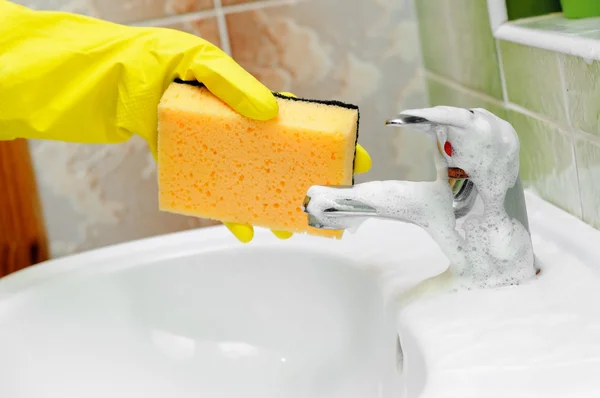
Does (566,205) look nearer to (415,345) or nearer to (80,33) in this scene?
(415,345)

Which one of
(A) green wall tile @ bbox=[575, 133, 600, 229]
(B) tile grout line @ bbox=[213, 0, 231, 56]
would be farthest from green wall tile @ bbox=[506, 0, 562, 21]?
(B) tile grout line @ bbox=[213, 0, 231, 56]

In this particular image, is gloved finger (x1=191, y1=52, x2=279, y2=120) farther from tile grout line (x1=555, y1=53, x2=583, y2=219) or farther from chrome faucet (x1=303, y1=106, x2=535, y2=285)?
tile grout line (x1=555, y1=53, x2=583, y2=219)

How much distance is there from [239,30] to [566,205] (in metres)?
0.47

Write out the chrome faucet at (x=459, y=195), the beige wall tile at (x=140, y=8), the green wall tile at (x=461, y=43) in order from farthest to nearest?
the beige wall tile at (x=140, y=8)
the green wall tile at (x=461, y=43)
the chrome faucet at (x=459, y=195)

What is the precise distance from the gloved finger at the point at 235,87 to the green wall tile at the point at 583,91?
22 centimetres

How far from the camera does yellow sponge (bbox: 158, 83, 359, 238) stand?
22.7 inches

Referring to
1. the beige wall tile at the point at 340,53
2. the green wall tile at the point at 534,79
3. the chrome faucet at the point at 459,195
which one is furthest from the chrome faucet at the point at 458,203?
the beige wall tile at the point at 340,53

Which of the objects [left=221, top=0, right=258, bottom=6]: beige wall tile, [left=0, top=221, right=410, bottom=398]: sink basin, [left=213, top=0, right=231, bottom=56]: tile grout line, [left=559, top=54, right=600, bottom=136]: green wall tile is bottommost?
[left=0, top=221, right=410, bottom=398]: sink basin

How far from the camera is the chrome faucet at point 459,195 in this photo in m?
0.49

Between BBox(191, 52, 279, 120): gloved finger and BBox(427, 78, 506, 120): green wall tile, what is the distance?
0.83 feet

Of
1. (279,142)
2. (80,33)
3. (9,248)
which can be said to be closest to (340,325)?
(279,142)

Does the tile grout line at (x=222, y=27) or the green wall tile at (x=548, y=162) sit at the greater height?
the tile grout line at (x=222, y=27)

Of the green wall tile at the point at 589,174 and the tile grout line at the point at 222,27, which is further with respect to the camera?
the tile grout line at the point at 222,27

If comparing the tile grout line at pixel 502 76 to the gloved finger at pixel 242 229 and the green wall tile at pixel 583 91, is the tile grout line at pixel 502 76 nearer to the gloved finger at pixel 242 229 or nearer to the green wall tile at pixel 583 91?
the green wall tile at pixel 583 91
